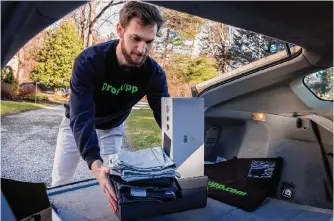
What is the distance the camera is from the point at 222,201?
2.57 metres

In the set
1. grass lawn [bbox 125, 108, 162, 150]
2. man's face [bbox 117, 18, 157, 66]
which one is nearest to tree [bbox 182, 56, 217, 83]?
grass lawn [bbox 125, 108, 162, 150]

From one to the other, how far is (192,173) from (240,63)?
1349mm

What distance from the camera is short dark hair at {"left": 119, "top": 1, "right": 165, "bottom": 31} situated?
200 cm

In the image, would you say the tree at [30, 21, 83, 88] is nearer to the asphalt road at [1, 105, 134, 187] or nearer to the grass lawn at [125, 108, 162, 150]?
the asphalt road at [1, 105, 134, 187]

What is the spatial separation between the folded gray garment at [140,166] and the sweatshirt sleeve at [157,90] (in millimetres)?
602

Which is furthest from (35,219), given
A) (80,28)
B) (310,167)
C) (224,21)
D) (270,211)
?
(80,28)

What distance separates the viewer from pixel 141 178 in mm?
1914

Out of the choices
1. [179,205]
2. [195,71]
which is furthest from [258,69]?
[195,71]

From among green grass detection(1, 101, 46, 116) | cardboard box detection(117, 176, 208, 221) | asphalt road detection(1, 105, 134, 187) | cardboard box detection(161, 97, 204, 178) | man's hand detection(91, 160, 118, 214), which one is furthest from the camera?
green grass detection(1, 101, 46, 116)

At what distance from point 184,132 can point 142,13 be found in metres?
0.85

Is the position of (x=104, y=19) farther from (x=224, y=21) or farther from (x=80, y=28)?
(x=224, y=21)

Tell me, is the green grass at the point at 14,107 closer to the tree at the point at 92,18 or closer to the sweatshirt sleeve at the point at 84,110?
the tree at the point at 92,18

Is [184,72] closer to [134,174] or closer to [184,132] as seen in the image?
[184,132]

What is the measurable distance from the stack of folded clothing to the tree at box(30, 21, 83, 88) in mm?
11280
